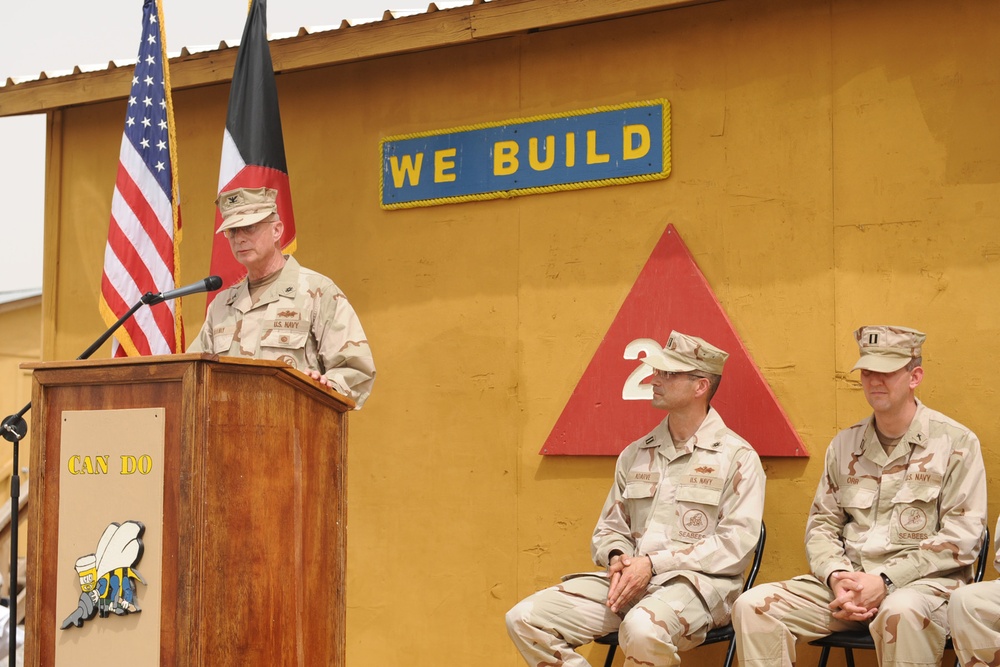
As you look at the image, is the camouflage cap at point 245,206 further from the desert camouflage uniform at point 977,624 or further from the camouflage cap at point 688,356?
the desert camouflage uniform at point 977,624

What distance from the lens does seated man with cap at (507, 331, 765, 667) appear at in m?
4.25

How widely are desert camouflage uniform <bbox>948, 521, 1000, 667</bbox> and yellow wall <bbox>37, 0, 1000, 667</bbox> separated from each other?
902mm

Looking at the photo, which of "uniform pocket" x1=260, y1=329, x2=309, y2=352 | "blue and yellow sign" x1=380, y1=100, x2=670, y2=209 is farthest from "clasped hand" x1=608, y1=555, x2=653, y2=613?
"blue and yellow sign" x1=380, y1=100, x2=670, y2=209

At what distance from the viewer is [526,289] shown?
5.60 m

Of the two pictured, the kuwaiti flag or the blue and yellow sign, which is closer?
the blue and yellow sign

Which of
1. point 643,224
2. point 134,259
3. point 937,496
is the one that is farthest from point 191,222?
point 937,496

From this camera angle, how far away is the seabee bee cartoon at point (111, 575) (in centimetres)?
330

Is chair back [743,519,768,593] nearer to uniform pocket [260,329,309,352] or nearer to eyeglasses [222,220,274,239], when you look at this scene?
uniform pocket [260,329,309,352]

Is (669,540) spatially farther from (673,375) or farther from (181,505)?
(181,505)

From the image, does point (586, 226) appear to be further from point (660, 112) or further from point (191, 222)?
point (191, 222)

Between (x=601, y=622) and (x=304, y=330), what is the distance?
1.46 metres

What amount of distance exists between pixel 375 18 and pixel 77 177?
7.57ft

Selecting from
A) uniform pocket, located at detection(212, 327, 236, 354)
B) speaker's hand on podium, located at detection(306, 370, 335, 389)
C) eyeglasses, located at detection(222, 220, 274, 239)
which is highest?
eyeglasses, located at detection(222, 220, 274, 239)

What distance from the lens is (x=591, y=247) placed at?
5.45 meters
